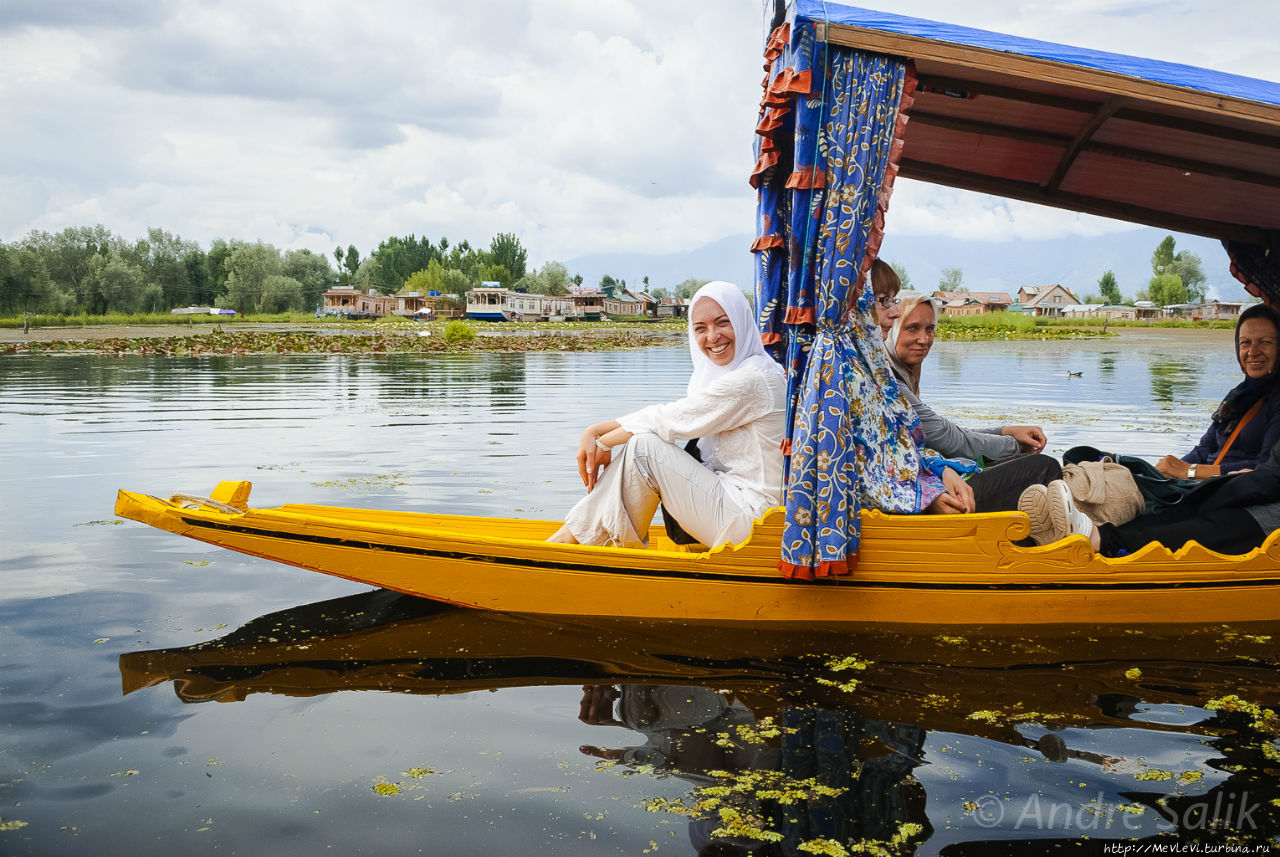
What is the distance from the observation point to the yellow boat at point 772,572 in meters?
3.71

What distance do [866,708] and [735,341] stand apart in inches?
59.5

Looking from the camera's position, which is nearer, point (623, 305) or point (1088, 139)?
point (1088, 139)

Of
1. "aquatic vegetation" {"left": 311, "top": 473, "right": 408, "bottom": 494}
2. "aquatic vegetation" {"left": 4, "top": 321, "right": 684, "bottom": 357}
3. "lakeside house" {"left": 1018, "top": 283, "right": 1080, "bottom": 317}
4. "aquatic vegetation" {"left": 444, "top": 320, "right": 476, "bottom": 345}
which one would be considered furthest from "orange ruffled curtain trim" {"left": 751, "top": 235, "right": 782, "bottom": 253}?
"lakeside house" {"left": 1018, "top": 283, "right": 1080, "bottom": 317}

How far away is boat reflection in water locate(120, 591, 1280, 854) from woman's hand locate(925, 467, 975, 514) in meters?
0.55

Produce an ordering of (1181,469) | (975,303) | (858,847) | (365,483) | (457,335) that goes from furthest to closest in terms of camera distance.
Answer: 1. (975,303)
2. (457,335)
3. (365,483)
4. (1181,469)
5. (858,847)

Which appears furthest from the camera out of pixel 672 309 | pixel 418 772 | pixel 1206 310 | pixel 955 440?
pixel 672 309

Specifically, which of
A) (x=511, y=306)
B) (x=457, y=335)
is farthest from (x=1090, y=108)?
(x=511, y=306)

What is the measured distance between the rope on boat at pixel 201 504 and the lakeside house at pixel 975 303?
8066 cm

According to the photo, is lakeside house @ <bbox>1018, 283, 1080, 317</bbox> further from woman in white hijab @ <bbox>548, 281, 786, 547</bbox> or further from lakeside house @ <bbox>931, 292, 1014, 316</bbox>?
woman in white hijab @ <bbox>548, 281, 786, 547</bbox>

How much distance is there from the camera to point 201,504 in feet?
12.3

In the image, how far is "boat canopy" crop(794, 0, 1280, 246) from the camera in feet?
11.2

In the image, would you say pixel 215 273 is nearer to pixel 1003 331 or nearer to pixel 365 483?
pixel 1003 331

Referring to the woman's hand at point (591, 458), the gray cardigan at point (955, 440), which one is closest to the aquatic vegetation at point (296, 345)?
the woman's hand at point (591, 458)

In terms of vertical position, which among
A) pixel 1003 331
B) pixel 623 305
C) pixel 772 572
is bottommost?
pixel 772 572
